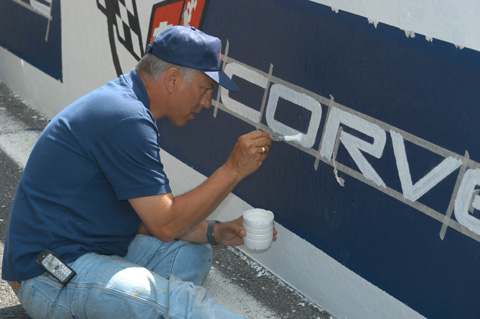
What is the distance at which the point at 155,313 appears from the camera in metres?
2.42

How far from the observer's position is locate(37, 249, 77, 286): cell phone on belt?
2438 millimetres

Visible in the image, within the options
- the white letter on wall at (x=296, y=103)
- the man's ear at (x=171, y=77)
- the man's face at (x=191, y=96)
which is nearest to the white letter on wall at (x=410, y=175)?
the white letter on wall at (x=296, y=103)

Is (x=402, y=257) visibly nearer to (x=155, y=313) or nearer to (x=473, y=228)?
(x=473, y=228)

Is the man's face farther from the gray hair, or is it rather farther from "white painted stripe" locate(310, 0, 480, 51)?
"white painted stripe" locate(310, 0, 480, 51)

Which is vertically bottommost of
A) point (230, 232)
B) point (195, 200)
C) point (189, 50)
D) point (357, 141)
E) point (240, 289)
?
point (240, 289)

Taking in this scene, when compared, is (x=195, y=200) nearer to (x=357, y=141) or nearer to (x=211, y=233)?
(x=211, y=233)

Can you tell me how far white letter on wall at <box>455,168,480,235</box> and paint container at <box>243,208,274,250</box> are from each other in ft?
2.79

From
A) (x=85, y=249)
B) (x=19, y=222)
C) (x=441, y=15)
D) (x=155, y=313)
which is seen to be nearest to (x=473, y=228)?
(x=441, y=15)

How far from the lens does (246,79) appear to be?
3.29 meters

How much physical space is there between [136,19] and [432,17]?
7.21ft

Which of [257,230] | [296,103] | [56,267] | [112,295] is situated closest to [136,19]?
[296,103]

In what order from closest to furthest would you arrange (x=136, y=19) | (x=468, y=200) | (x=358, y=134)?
(x=468, y=200) → (x=358, y=134) → (x=136, y=19)

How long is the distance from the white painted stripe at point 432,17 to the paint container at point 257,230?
3.33 feet

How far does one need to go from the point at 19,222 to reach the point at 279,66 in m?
1.42
